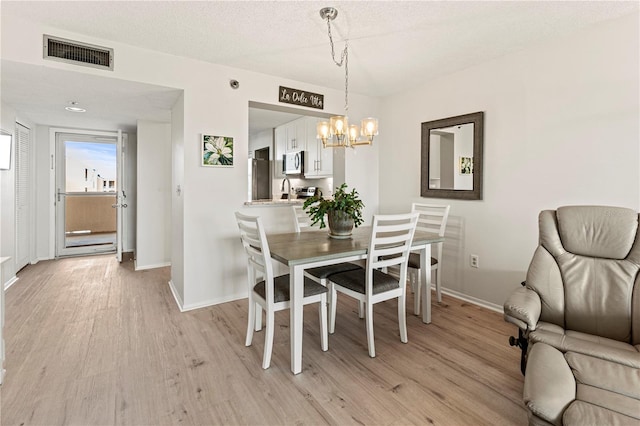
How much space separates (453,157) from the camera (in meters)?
3.50

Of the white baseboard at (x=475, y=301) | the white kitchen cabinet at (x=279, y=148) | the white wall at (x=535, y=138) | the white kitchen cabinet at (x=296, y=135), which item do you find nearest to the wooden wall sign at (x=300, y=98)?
the white wall at (x=535, y=138)

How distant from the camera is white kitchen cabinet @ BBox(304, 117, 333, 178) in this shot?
4.79 meters

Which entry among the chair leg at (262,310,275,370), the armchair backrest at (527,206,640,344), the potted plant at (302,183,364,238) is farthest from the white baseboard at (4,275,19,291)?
the armchair backrest at (527,206,640,344)

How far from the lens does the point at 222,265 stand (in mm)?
3346

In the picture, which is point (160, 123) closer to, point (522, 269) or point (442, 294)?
point (442, 294)

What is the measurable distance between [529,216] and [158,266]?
472 centimetres

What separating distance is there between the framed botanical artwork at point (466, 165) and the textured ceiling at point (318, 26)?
93 cm

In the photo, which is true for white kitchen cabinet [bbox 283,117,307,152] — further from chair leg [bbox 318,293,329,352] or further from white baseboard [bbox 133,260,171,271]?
chair leg [bbox 318,293,329,352]

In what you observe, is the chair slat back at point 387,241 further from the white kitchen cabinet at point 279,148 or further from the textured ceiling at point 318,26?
the white kitchen cabinet at point 279,148

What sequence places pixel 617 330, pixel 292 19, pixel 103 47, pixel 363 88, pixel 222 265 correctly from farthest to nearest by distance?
pixel 363 88, pixel 222 265, pixel 103 47, pixel 292 19, pixel 617 330

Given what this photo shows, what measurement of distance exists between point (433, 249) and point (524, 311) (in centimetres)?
191

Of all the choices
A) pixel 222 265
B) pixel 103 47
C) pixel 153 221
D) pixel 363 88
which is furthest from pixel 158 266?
pixel 363 88

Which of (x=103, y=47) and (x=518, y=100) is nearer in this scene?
(x=103, y=47)

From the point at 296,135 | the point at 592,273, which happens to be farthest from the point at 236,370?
the point at 296,135
